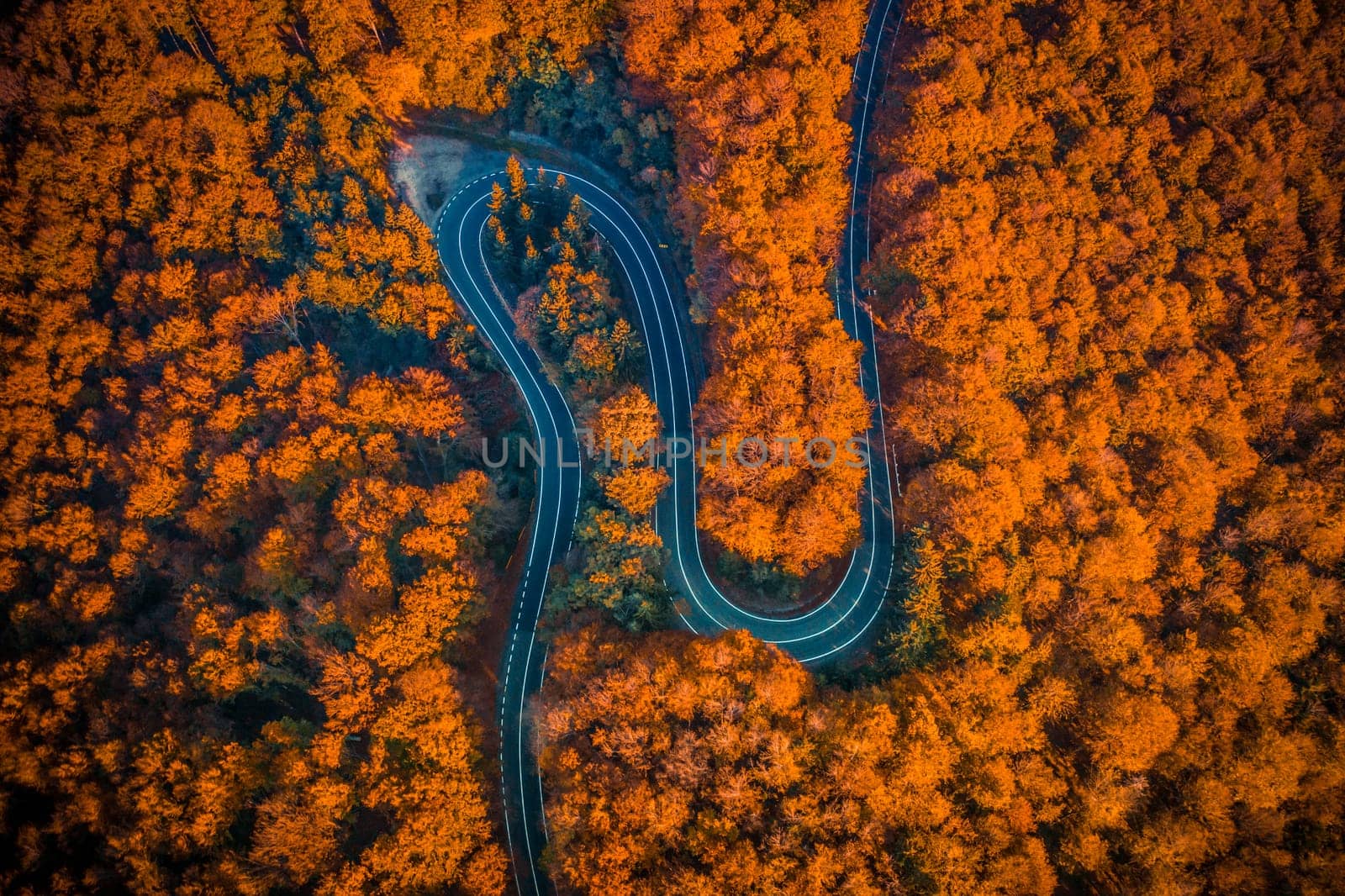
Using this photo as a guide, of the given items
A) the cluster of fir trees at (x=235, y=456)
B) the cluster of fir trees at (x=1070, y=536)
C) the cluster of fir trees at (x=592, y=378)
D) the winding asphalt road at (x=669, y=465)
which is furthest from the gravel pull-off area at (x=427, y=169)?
the cluster of fir trees at (x=1070, y=536)

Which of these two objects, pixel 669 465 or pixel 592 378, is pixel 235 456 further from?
pixel 669 465

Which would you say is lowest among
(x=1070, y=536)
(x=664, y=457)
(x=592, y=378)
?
(x=1070, y=536)

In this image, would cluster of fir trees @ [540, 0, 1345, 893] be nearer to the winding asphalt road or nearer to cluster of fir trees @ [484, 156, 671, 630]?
the winding asphalt road

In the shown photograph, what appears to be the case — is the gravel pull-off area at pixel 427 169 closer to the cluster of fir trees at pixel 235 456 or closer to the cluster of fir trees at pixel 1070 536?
the cluster of fir trees at pixel 235 456

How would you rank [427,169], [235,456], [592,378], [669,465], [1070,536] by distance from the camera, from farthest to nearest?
[427,169], [669,465], [592,378], [235,456], [1070,536]

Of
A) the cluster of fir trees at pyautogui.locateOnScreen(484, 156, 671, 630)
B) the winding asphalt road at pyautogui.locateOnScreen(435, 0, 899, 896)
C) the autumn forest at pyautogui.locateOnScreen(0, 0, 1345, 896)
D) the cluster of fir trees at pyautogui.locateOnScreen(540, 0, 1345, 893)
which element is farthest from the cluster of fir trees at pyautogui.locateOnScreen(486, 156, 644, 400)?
the cluster of fir trees at pyautogui.locateOnScreen(540, 0, 1345, 893)

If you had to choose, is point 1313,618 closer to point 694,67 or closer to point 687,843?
point 687,843

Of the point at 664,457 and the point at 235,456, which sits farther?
the point at 664,457

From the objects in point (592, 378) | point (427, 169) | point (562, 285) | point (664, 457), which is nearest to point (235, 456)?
point (592, 378)
